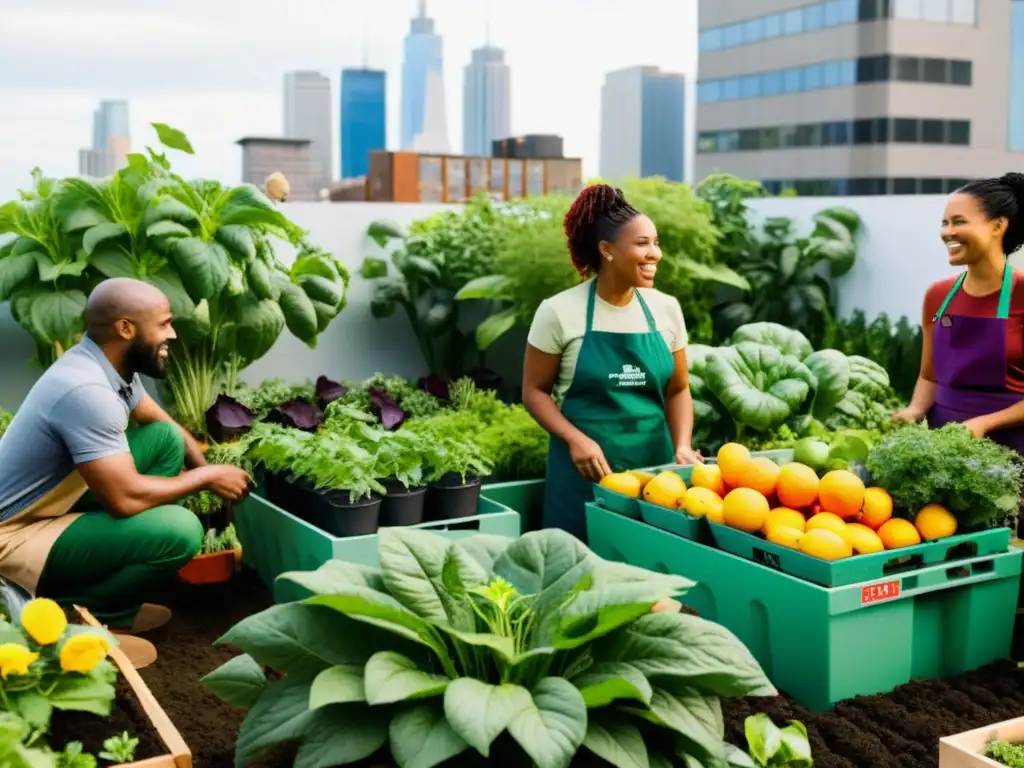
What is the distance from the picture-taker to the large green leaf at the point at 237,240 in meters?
4.02

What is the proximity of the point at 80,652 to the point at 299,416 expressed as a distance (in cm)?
238

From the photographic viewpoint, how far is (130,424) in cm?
333

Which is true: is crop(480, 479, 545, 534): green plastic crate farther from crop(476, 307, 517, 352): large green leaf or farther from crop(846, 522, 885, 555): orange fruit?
crop(846, 522, 885, 555): orange fruit

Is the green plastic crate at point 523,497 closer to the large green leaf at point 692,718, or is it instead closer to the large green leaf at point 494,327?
the large green leaf at point 494,327

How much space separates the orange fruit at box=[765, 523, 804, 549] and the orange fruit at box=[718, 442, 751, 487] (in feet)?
A: 0.84

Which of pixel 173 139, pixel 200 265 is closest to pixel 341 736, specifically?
pixel 200 265

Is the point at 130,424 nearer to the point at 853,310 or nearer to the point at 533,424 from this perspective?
the point at 533,424

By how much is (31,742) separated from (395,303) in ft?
13.9

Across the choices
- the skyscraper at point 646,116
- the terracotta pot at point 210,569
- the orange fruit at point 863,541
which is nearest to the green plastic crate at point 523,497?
the terracotta pot at point 210,569

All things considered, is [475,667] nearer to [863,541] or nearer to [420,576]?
[420,576]

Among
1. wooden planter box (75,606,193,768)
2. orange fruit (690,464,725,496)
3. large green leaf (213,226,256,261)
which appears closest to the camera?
wooden planter box (75,606,193,768)

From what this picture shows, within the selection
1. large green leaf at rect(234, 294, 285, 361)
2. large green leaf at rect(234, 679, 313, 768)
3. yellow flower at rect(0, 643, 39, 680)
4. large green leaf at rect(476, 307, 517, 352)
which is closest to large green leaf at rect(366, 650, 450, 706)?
large green leaf at rect(234, 679, 313, 768)

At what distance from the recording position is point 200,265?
12.8 ft

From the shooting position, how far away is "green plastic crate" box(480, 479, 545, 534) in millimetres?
3963
